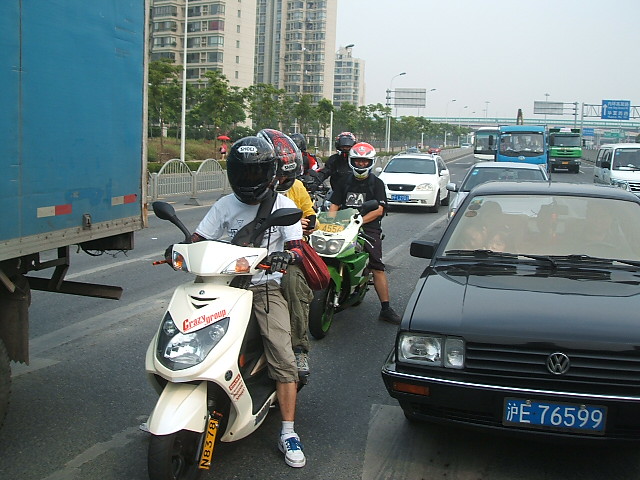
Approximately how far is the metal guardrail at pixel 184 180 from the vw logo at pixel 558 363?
15.2 metres

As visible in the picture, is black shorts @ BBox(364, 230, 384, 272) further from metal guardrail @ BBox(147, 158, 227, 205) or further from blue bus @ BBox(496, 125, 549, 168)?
blue bus @ BBox(496, 125, 549, 168)

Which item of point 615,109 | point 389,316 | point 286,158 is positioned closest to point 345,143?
point 389,316

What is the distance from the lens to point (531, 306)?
12.5 ft

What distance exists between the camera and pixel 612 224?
4.91 metres

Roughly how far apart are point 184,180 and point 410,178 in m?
6.37

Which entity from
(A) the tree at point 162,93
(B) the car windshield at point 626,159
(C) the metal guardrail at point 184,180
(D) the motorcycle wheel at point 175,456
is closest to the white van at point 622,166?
(B) the car windshield at point 626,159

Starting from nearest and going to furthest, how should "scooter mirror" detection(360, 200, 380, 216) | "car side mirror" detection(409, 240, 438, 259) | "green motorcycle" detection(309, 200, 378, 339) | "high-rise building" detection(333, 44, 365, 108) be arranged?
1. "car side mirror" detection(409, 240, 438, 259)
2. "scooter mirror" detection(360, 200, 380, 216)
3. "green motorcycle" detection(309, 200, 378, 339)
4. "high-rise building" detection(333, 44, 365, 108)

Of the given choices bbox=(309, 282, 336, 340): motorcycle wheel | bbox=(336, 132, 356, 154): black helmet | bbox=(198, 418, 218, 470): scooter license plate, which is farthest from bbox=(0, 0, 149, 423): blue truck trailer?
bbox=(336, 132, 356, 154): black helmet

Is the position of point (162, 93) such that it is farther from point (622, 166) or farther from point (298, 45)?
point (298, 45)

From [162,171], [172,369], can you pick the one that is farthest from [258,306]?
[162,171]

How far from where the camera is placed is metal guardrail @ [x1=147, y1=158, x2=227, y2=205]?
59.1ft

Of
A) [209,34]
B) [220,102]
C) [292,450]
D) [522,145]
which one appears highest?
[209,34]

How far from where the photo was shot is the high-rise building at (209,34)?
92.4 meters

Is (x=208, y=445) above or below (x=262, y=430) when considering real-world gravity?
above
